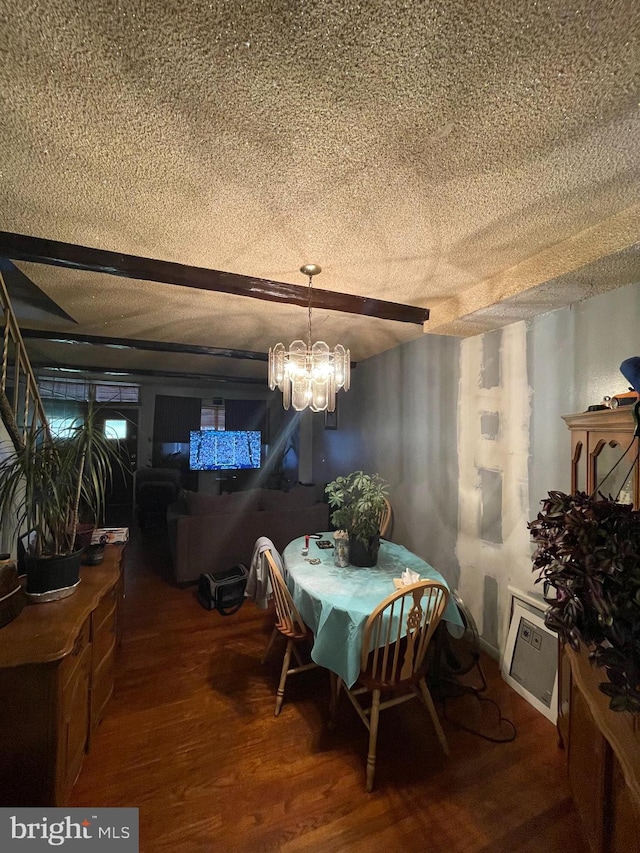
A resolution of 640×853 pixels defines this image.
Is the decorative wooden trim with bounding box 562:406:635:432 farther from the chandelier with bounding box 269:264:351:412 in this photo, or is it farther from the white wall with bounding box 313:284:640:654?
the chandelier with bounding box 269:264:351:412

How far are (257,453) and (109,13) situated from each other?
608cm

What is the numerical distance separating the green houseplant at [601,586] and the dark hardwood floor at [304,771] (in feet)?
3.79

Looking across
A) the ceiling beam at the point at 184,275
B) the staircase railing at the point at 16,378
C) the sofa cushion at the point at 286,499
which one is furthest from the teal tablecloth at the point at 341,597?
the ceiling beam at the point at 184,275

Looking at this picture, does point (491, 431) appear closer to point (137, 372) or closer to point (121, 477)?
point (137, 372)

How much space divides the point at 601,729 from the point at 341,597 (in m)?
1.07

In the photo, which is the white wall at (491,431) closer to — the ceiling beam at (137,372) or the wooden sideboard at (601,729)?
the wooden sideboard at (601,729)

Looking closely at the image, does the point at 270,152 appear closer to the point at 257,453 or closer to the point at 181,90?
the point at 181,90

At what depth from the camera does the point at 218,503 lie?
3574 millimetres

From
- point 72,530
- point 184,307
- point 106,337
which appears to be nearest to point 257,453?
point 106,337

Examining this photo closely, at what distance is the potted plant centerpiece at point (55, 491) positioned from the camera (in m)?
1.48

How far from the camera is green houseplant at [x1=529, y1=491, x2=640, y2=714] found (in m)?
0.75

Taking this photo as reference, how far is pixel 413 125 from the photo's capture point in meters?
0.97

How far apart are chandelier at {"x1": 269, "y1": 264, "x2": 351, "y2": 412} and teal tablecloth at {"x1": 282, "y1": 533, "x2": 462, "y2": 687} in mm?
1020

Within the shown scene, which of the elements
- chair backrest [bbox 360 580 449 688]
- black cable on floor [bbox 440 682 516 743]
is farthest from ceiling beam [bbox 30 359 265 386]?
black cable on floor [bbox 440 682 516 743]
